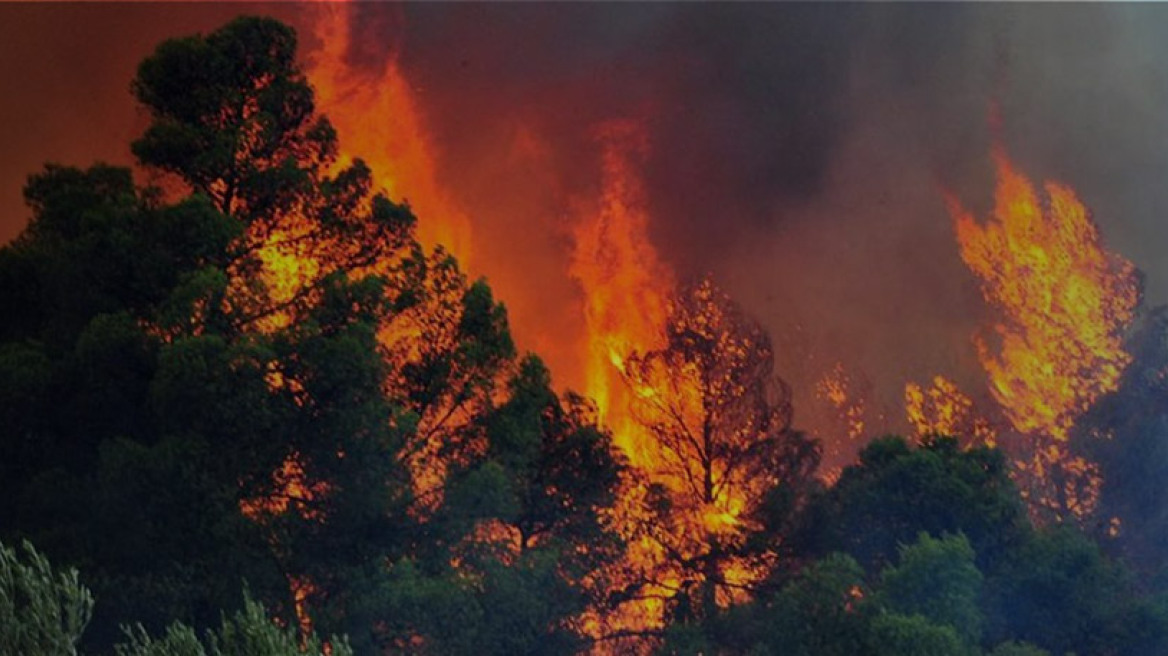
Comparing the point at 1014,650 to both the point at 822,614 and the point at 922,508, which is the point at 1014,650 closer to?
the point at 822,614

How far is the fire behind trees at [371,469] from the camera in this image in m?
22.0

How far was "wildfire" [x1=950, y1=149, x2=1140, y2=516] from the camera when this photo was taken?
28.9m

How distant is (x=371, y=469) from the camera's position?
2264 cm

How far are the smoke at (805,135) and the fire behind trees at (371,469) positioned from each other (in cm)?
410

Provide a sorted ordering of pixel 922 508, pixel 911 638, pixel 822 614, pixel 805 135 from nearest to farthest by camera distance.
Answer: pixel 911 638, pixel 822 614, pixel 922 508, pixel 805 135

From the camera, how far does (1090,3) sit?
31.4m

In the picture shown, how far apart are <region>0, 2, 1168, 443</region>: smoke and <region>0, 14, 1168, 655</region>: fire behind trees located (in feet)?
13.4

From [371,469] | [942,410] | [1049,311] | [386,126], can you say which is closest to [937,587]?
[371,469]

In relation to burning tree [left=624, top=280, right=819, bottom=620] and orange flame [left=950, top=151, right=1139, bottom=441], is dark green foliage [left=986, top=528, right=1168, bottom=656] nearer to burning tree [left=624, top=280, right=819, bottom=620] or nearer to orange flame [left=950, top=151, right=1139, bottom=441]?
burning tree [left=624, top=280, right=819, bottom=620]

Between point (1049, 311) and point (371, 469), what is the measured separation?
40.2 feet

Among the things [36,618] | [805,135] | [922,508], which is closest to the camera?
[36,618]

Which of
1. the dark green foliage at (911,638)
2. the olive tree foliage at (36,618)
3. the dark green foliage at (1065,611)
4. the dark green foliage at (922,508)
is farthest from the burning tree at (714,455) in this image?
the olive tree foliage at (36,618)

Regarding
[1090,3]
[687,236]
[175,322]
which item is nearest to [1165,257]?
[1090,3]

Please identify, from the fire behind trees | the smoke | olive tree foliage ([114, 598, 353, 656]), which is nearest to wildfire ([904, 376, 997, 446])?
the smoke
